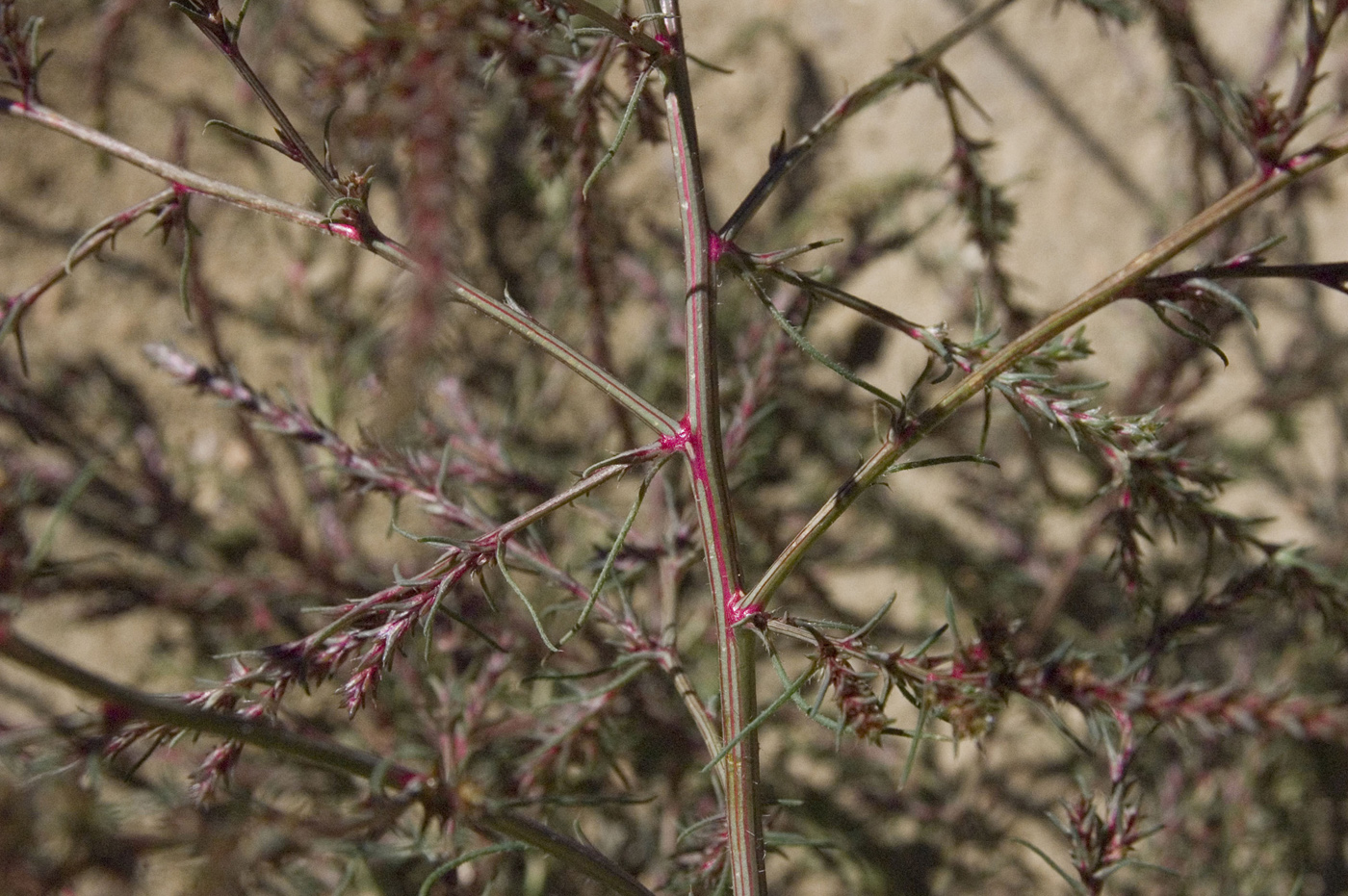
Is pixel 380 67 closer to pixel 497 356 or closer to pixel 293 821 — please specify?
pixel 293 821

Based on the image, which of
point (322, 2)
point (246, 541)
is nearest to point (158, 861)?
point (246, 541)

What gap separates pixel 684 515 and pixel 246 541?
1.04 meters

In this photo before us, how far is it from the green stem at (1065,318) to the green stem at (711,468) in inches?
1.6

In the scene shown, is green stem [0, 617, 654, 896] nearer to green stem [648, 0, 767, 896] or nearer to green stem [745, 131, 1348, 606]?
green stem [648, 0, 767, 896]

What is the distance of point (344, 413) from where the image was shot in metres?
1.89

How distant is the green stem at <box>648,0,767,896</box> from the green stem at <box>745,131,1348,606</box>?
0.14 ft

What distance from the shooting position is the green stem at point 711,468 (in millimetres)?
883

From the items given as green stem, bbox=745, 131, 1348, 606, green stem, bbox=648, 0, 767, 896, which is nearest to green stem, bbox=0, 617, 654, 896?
green stem, bbox=648, 0, 767, 896

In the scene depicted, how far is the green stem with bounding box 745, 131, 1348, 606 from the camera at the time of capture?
76cm

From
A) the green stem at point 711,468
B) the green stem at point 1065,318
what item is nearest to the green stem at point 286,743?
the green stem at point 711,468

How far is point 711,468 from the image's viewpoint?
2.88ft

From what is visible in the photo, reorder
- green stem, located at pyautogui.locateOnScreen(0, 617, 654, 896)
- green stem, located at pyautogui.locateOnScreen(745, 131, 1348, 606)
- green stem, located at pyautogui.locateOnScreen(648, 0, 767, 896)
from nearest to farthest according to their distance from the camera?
1. green stem, located at pyautogui.locateOnScreen(0, 617, 654, 896)
2. green stem, located at pyautogui.locateOnScreen(745, 131, 1348, 606)
3. green stem, located at pyautogui.locateOnScreen(648, 0, 767, 896)

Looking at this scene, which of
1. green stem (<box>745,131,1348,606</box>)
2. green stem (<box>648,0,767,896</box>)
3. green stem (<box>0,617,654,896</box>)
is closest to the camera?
green stem (<box>0,617,654,896</box>)

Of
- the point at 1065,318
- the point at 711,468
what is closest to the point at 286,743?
the point at 711,468
